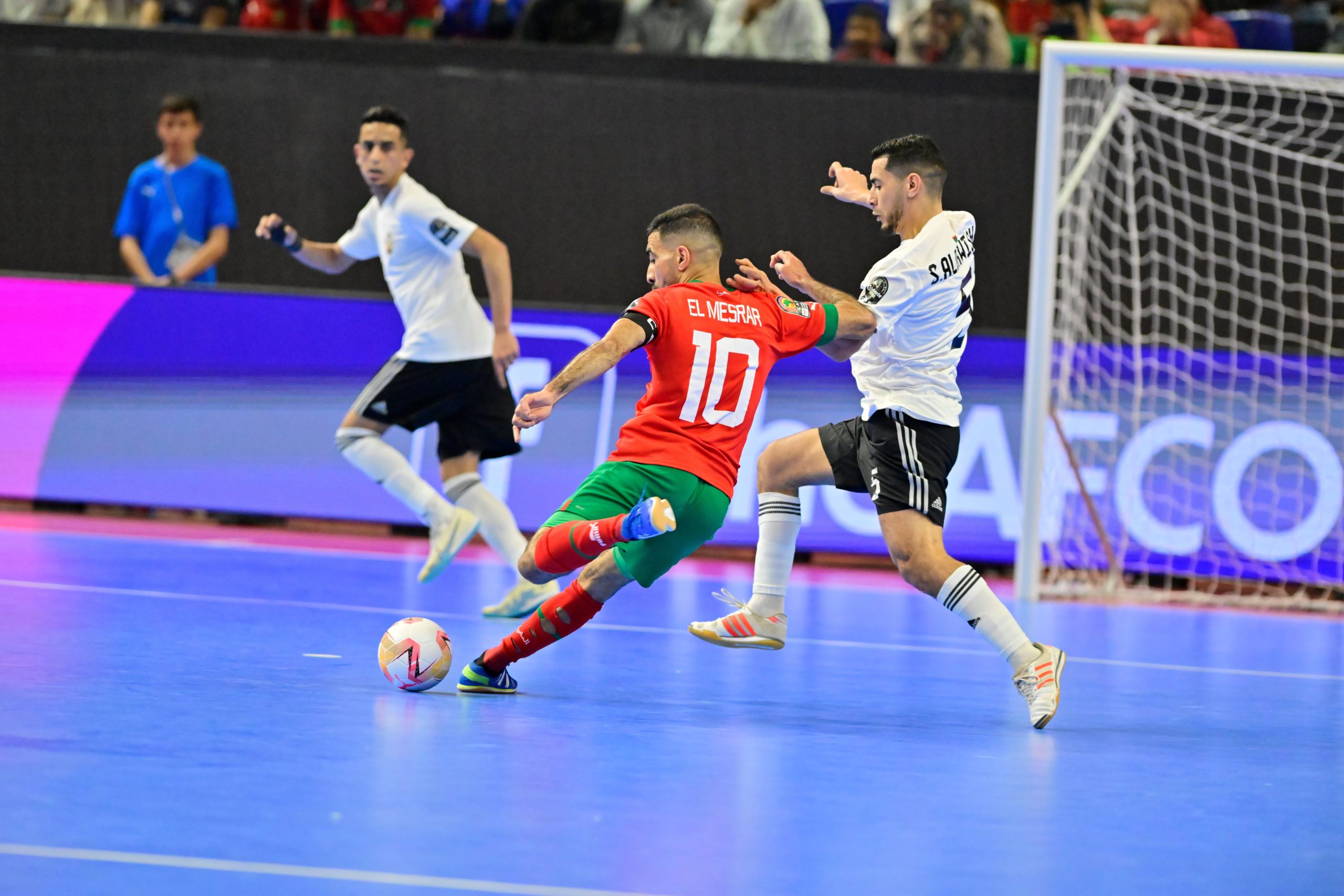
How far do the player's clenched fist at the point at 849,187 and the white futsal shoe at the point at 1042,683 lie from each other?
5.39 feet

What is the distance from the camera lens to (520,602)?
6.84 meters

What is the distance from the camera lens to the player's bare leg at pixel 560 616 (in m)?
5.02

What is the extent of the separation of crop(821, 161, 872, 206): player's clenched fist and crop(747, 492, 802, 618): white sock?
43.0 inches

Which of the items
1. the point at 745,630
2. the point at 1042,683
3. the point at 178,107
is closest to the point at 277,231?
the point at 745,630

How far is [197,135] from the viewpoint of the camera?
1105 centimetres

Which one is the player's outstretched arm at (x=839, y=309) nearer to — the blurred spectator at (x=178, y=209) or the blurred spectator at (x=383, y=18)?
the blurred spectator at (x=178, y=209)

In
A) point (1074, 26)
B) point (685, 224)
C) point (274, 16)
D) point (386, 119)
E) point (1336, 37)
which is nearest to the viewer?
point (685, 224)

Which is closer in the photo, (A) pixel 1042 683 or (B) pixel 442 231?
(A) pixel 1042 683

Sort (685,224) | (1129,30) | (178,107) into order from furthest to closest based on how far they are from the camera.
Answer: (1129,30), (178,107), (685,224)

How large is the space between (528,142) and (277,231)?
4.42 m

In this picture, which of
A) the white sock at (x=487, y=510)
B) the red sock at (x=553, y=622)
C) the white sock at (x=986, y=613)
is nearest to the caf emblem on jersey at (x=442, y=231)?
the white sock at (x=487, y=510)

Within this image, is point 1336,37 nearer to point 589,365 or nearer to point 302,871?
point 589,365

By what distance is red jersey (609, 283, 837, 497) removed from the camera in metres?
4.98

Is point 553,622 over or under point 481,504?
under
